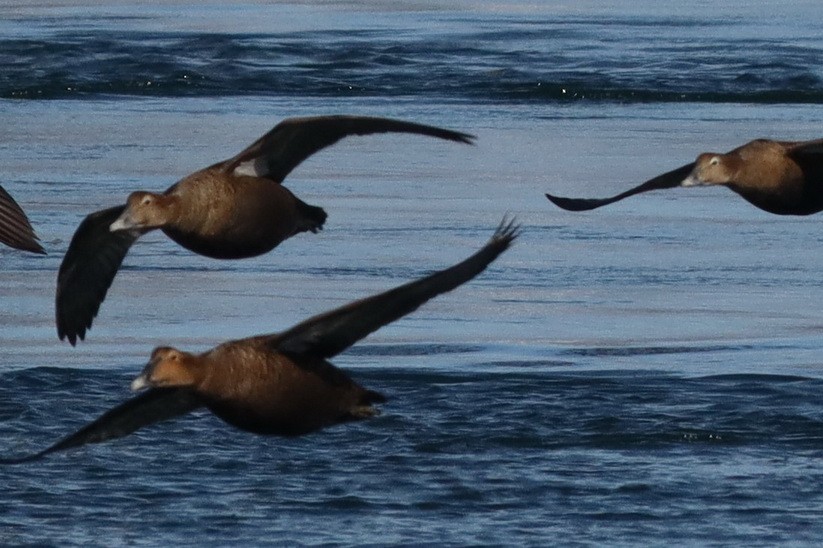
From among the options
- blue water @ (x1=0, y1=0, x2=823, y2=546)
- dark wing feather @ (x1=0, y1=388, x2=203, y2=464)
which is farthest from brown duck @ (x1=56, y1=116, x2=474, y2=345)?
blue water @ (x1=0, y1=0, x2=823, y2=546)

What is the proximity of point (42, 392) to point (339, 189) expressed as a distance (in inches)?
150

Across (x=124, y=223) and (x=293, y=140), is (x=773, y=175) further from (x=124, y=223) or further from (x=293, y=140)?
(x=124, y=223)

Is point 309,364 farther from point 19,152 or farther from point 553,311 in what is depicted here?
point 19,152

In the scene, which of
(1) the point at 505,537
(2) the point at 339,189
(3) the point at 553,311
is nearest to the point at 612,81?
(2) the point at 339,189

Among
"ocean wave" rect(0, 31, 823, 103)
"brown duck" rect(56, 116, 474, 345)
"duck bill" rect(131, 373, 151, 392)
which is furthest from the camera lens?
"ocean wave" rect(0, 31, 823, 103)

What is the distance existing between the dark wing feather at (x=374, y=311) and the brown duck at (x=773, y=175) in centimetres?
167

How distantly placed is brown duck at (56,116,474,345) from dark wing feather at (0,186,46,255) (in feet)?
2.23

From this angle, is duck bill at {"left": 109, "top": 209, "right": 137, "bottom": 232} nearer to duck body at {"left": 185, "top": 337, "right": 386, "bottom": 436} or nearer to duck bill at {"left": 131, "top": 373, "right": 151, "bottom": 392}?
duck body at {"left": 185, "top": 337, "right": 386, "bottom": 436}

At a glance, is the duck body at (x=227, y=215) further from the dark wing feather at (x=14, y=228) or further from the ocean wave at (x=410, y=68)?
the ocean wave at (x=410, y=68)

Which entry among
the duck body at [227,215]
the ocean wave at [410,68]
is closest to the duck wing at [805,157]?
the duck body at [227,215]

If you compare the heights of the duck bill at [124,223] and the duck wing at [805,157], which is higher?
the duck wing at [805,157]

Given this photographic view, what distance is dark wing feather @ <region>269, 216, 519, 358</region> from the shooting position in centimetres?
526

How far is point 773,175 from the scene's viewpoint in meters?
7.05

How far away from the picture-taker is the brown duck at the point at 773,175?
6.96m
